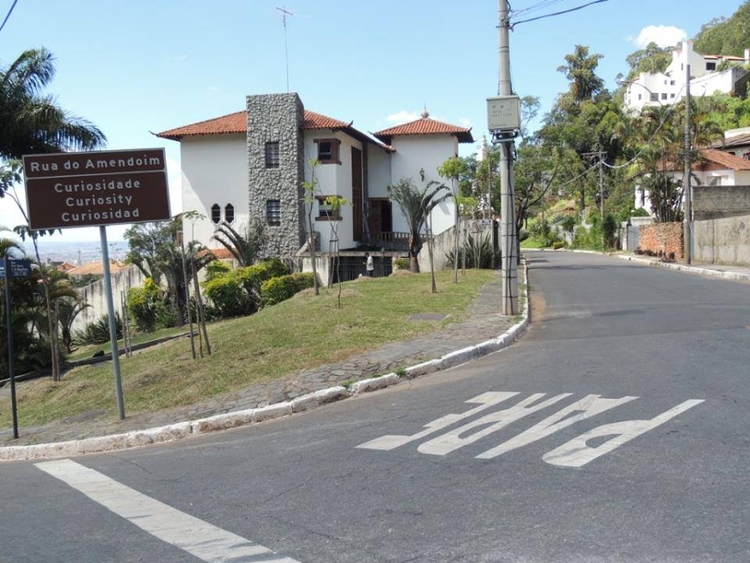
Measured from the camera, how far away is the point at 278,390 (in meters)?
9.23

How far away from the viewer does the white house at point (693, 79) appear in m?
82.4

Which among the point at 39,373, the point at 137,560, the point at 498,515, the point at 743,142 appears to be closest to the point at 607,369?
the point at 498,515

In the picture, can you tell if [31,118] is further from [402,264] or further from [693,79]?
[693,79]

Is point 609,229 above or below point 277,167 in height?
below

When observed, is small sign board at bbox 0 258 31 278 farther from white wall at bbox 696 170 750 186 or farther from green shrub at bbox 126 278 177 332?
white wall at bbox 696 170 750 186

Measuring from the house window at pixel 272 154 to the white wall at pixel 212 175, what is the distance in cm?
194

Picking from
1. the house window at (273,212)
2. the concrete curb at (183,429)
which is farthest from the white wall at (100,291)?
the concrete curb at (183,429)

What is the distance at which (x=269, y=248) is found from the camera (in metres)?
38.0

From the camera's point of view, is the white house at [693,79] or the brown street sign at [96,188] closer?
the brown street sign at [96,188]

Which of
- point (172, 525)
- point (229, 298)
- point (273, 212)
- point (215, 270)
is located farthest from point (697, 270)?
point (172, 525)

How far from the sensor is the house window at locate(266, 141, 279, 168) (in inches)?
1473

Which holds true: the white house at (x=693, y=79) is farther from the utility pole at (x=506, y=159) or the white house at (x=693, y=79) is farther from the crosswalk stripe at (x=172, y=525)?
the crosswalk stripe at (x=172, y=525)

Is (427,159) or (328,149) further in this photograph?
(427,159)

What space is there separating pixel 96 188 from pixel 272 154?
96.6 ft
